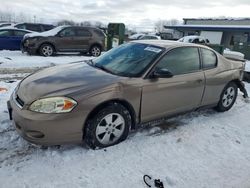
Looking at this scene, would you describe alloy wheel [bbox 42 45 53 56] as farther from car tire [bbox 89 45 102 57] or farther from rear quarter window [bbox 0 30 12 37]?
rear quarter window [bbox 0 30 12 37]

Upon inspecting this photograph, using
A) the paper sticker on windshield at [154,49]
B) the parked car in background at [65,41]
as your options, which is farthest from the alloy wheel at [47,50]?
the paper sticker on windshield at [154,49]

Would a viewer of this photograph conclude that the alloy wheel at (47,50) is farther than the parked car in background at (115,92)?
Yes

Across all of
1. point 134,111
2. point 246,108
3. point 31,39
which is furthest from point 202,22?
point 134,111

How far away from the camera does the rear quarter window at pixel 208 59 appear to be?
4912 millimetres

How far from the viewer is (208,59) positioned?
503cm

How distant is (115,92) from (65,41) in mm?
9953

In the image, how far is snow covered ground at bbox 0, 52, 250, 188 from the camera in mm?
3104

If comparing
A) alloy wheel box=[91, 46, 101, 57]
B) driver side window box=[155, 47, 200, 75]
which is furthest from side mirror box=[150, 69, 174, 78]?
alloy wheel box=[91, 46, 101, 57]

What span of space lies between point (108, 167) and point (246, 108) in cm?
403

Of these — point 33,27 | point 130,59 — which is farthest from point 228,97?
point 33,27

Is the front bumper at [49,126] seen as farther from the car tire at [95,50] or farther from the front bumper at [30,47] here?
the car tire at [95,50]

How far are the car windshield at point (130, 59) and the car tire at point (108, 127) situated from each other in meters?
0.61

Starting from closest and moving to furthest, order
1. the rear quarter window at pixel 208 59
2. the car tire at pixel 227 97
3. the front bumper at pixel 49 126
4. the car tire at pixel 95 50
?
the front bumper at pixel 49 126
the rear quarter window at pixel 208 59
the car tire at pixel 227 97
the car tire at pixel 95 50

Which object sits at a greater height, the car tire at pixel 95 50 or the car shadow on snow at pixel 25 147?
the car shadow on snow at pixel 25 147
